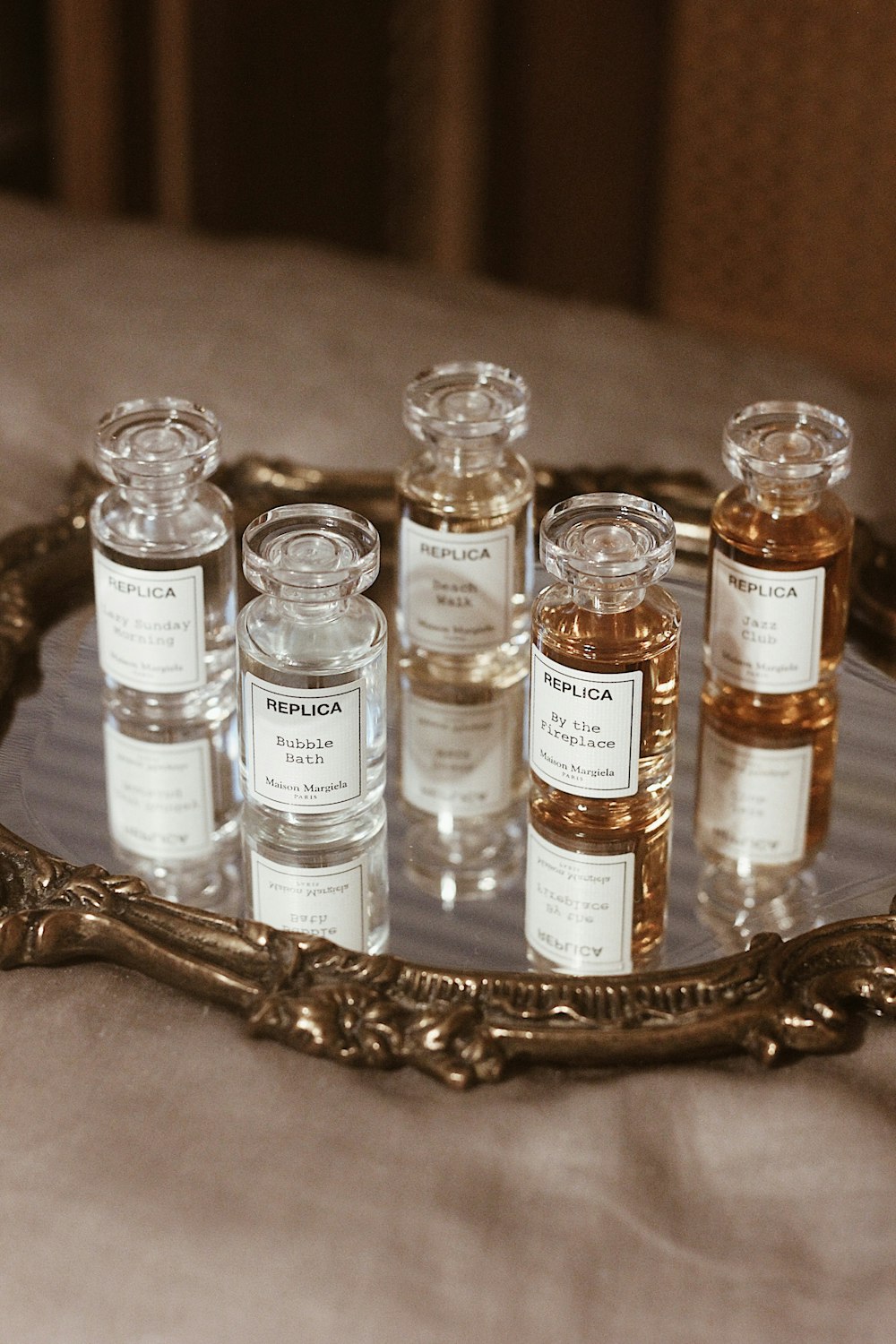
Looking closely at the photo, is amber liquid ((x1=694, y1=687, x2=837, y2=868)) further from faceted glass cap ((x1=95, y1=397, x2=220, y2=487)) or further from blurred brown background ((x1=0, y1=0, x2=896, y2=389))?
blurred brown background ((x1=0, y1=0, x2=896, y2=389))

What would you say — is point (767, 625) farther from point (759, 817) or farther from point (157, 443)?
point (157, 443)

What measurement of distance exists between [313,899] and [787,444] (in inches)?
11.8

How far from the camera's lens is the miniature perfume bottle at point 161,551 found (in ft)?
2.63

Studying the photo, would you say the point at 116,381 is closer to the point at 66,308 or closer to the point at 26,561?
the point at 66,308

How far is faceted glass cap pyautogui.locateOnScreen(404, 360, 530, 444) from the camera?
83 cm

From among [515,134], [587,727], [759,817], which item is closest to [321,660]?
[587,727]

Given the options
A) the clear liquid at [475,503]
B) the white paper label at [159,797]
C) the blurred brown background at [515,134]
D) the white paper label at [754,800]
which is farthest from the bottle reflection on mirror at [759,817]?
the blurred brown background at [515,134]

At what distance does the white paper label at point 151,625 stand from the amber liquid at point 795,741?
9.7 inches

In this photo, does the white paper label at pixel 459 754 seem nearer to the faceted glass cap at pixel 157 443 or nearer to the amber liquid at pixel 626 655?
the amber liquid at pixel 626 655

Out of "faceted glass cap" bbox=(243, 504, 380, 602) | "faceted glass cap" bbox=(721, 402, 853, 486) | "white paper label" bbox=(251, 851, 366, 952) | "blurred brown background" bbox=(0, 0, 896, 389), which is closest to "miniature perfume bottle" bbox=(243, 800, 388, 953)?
"white paper label" bbox=(251, 851, 366, 952)

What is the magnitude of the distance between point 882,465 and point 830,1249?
1.95 feet

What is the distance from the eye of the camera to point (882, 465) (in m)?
1.06

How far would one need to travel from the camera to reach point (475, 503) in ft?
2.84

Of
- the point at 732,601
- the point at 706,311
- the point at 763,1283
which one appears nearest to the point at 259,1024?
the point at 763,1283
